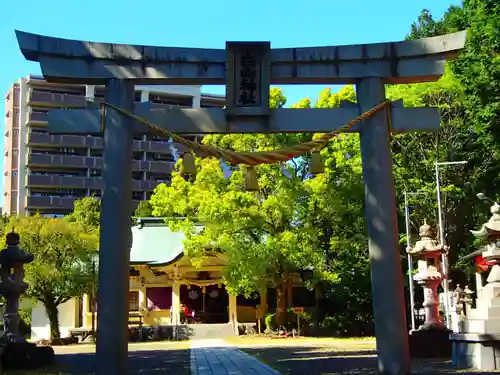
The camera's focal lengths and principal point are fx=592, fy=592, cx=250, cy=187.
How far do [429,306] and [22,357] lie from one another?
1163cm

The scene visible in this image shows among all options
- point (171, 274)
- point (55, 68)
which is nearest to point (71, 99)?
point (171, 274)

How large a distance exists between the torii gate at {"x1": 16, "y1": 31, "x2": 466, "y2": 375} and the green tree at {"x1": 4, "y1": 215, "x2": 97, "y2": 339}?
19.3 metres

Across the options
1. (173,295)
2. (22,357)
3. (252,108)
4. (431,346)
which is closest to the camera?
(252,108)

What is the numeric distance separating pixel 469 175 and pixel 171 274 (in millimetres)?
16556

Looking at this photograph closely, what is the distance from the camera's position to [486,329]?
11984mm

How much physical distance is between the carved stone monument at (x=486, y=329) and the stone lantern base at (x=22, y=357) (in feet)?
34.7

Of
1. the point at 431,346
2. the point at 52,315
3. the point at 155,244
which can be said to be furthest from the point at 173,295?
the point at 431,346

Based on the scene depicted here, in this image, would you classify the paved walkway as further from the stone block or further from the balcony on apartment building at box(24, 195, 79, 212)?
the balcony on apartment building at box(24, 195, 79, 212)

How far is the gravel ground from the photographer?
40.2ft

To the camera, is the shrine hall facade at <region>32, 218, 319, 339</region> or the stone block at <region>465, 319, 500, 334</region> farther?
the shrine hall facade at <region>32, 218, 319, 339</region>

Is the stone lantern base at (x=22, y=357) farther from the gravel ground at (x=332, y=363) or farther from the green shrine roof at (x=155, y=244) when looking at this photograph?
the green shrine roof at (x=155, y=244)

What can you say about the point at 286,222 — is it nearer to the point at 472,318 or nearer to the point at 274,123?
the point at 472,318

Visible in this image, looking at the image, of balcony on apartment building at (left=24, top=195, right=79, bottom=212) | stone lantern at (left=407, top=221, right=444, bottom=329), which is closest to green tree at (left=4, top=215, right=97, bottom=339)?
stone lantern at (left=407, top=221, right=444, bottom=329)

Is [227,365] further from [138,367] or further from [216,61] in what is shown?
[216,61]
